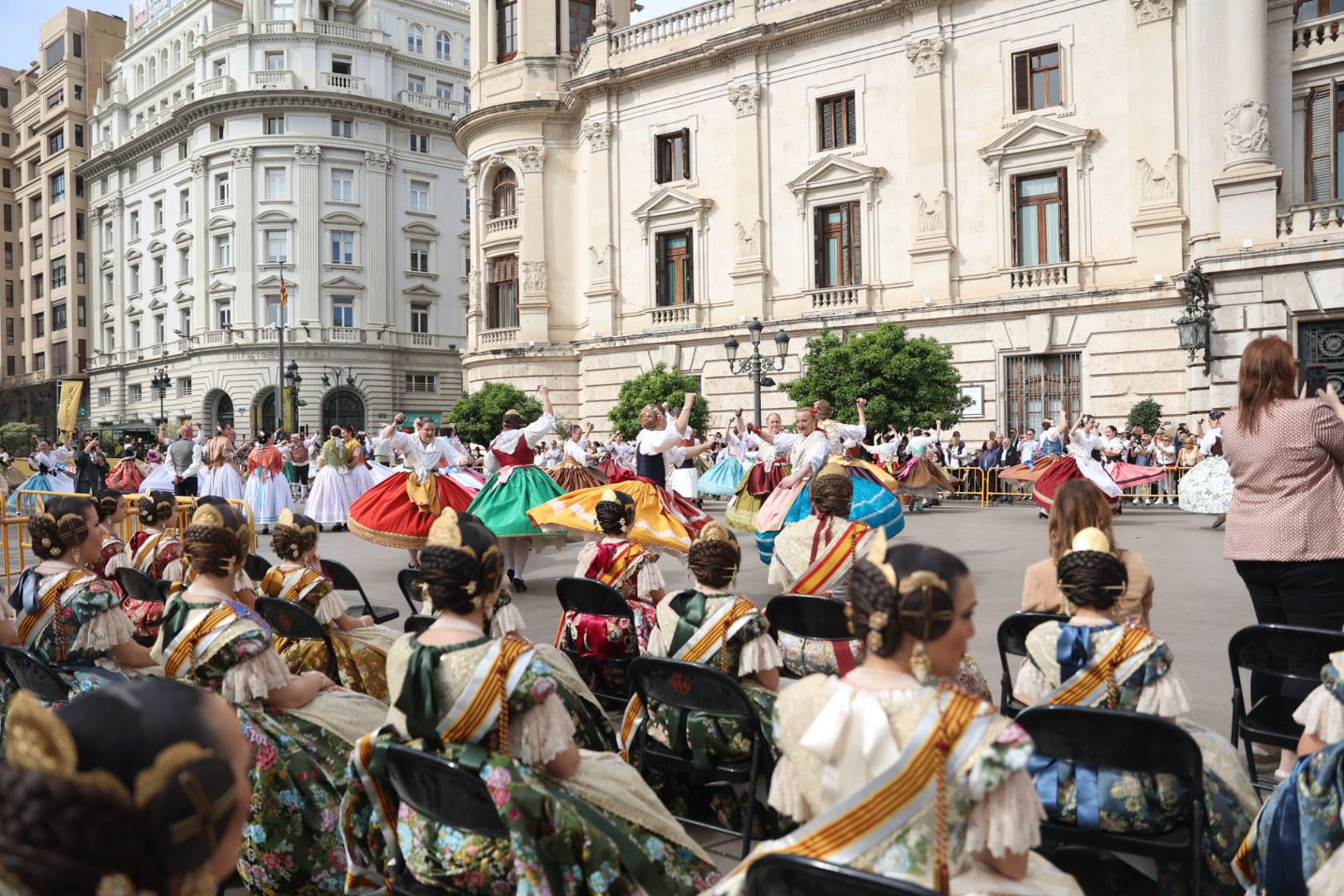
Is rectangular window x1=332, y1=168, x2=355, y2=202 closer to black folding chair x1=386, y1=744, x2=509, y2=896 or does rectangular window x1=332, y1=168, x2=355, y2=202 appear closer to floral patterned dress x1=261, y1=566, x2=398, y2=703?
floral patterned dress x1=261, y1=566, x2=398, y2=703

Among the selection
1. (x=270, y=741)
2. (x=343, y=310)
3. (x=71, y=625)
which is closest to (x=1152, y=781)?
(x=270, y=741)

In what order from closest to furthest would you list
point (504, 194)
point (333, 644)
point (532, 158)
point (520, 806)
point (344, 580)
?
point (520, 806)
point (333, 644)
point (344, 580)
point (532, 158)
point (504, 194)

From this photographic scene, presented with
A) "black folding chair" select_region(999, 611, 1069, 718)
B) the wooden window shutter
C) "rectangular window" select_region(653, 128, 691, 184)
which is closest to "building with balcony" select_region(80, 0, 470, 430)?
"rectangular window" select_region(653, 128, 691, 184)

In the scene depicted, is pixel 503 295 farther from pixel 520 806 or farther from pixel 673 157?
pixel 520 806

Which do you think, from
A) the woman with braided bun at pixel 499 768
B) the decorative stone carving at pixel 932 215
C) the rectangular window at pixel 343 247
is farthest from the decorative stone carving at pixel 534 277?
the woman with braided bun at pixel 499 768

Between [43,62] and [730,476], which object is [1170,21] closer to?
[730,476]

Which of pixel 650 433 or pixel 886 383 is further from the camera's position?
pixel 886 383

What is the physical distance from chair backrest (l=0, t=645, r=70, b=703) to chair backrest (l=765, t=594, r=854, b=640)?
9.84 ft

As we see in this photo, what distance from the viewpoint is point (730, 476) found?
2058 centimetres

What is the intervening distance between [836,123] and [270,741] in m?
28.4

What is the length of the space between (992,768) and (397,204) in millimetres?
56249

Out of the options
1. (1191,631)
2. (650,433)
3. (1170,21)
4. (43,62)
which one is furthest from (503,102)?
(43,62)

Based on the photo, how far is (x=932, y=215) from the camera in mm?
27234

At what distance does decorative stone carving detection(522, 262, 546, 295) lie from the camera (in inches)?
1373
